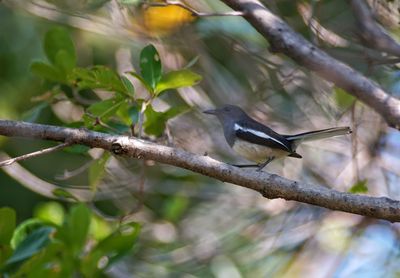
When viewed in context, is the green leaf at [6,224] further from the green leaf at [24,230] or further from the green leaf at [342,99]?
the green leaf at [342,99]

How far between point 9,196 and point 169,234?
1.58 meters

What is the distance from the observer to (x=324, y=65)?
12.0 ft

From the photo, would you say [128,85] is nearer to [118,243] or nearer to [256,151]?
[118,243]

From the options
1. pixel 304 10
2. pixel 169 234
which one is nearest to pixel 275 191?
pixel 304 10

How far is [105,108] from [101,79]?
14 cm

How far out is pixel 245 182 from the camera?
2.92 m

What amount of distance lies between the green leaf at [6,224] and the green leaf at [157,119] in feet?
2.65

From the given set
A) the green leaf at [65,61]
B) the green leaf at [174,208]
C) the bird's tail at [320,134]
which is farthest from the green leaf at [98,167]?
the green leaf at [174,208]

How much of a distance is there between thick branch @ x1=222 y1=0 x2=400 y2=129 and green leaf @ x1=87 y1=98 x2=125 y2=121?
0.88 m

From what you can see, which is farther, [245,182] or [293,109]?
[293,109]

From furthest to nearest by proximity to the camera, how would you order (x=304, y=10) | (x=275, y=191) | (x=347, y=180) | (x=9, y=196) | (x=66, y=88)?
(x=9, y=196), (x=347, y=180), (x=304, y=10), (x=66, y=88), (x=275, y=191)

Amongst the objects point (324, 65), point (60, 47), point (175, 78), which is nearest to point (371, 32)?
point (324, 65)

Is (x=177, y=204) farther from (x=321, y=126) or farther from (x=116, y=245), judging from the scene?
(x=116, y=245)

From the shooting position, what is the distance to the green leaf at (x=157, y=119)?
3.63m
